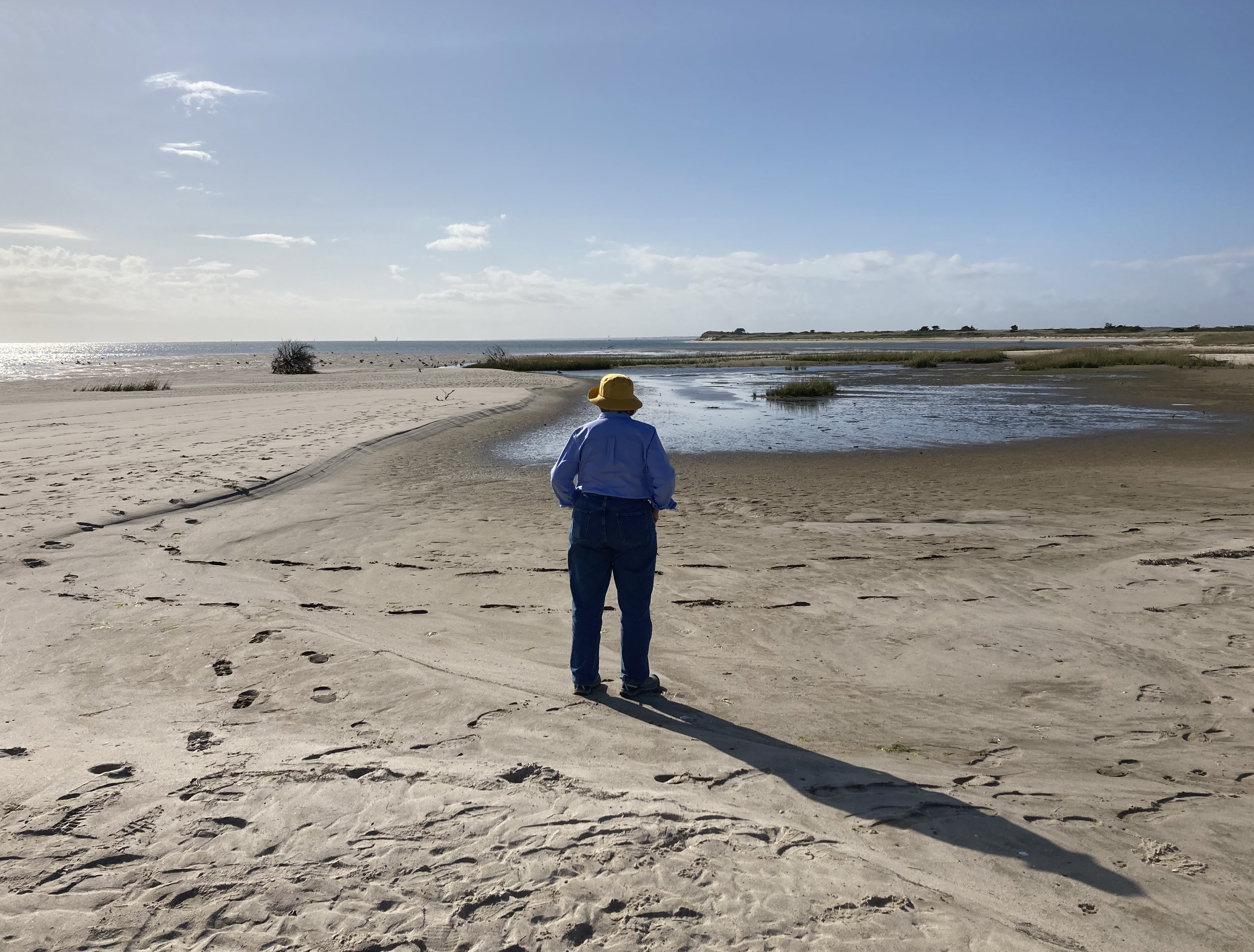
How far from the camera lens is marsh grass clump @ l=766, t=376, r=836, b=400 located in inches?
1168

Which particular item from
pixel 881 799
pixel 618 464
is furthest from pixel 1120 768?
pixel 618 464

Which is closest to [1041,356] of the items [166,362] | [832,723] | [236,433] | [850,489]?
[850,489]

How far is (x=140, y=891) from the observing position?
2.74 metres

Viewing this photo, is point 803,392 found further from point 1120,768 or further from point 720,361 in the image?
point 720,361

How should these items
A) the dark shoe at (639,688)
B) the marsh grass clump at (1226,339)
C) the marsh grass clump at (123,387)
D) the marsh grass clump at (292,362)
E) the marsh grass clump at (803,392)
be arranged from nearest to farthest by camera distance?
the dark shoe at (639,688), the marsh grass clump at (803,392), the marsh grass clump at (123,387), the marsh grass clump at (292,362), the marsh grass clump at (1226,339)

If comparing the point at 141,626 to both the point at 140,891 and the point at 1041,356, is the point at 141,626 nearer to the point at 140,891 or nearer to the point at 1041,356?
the point at 140,891

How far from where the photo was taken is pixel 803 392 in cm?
3034

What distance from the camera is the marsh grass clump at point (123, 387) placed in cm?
3012

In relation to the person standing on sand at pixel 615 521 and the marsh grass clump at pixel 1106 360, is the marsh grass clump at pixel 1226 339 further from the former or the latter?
the person standing on sand at pixel 615 521

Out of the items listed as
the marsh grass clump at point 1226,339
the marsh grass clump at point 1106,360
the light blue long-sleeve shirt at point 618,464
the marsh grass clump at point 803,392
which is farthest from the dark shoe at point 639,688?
the marsh grass clump at point 1226,339

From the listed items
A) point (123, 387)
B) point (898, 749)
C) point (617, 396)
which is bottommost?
point (898, 749)

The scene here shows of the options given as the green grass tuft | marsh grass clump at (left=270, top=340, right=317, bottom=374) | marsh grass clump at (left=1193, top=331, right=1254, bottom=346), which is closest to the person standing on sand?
the green grass tuft

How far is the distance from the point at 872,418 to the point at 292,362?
1403 inches

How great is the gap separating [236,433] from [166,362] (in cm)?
5956
